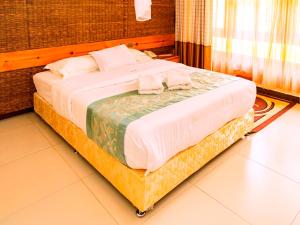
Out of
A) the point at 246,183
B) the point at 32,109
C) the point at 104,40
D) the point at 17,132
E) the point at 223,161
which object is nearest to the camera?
the point at 246,183

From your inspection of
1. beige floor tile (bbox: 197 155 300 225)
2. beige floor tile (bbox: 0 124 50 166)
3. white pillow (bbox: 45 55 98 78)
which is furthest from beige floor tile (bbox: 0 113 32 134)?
beige floor tile (bbox: 197 155 300 225)

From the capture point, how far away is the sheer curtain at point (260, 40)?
3.14 meters

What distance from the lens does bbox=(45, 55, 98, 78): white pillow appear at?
8.75ft

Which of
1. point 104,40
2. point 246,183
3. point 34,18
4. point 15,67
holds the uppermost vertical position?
point 34,18

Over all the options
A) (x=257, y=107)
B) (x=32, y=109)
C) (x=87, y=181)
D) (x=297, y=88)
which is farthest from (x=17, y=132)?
(x=297, y=88)

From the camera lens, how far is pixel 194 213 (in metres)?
1.70

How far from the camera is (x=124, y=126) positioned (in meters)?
1.65

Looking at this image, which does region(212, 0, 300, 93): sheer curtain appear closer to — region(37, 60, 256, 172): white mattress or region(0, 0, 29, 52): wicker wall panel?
region(37, 60, 256, 172): white mattress

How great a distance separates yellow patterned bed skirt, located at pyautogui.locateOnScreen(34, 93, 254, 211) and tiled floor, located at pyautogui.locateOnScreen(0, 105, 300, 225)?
0.32 feet

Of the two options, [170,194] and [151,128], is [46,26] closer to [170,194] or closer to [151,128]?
[151,128]

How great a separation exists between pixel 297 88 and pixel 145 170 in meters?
2.57

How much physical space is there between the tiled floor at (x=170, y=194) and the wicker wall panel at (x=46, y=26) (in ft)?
2.11

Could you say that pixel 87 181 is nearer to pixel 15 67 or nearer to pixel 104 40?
pixel 15 67

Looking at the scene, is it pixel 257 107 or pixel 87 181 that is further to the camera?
pixel 257 107
